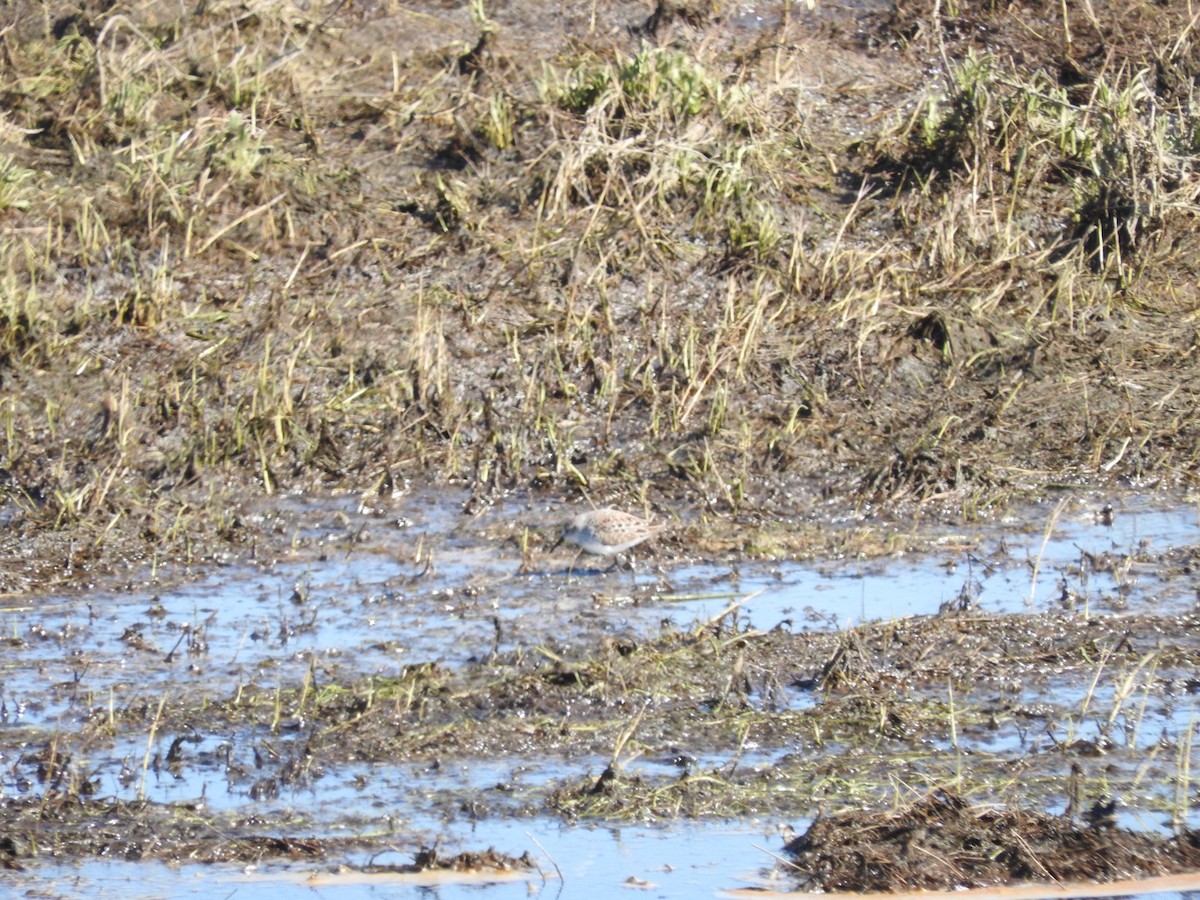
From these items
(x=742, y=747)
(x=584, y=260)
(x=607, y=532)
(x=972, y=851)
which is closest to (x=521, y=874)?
(x=742, y=747)

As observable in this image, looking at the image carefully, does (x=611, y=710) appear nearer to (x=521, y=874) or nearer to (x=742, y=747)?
(x=742, y=747)

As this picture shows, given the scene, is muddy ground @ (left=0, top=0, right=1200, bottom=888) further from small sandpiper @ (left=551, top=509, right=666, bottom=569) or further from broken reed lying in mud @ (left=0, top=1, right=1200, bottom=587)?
small sandpiper @ (left=551, top=509, right=666, bottom=569)

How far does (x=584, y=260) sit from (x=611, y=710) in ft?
10.8

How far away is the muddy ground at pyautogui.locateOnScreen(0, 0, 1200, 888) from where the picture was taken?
5953 mm

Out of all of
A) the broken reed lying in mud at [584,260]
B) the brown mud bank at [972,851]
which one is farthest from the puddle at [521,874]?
the broken reed lying in mud at [584,260]

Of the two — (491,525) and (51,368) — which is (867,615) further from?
(51,368)

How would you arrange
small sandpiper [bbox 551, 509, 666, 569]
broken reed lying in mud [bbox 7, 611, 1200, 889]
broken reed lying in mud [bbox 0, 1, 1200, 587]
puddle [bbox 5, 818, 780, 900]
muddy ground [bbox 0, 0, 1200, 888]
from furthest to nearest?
broken reed lying in mud [bbox 0, 1, 1200, 587] < small sandpiper [bbox 551, 509, 666, 569] < muddy ground [bbox 0, 0, 1200, 888] < broken reed lying in mud [bbox 7, 611, 1200, 889] < puddle [bbox 5, 818, 780, 900]

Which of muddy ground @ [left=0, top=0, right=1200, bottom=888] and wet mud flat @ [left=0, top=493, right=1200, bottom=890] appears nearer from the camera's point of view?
wet mud flat @ [left=0, top=493, right=1200, bottom=890]

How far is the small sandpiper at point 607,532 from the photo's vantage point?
6504 mm

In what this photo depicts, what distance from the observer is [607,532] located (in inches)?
256

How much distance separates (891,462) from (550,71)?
2.94 m

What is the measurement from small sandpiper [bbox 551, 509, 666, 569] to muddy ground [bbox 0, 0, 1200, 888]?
18 cm

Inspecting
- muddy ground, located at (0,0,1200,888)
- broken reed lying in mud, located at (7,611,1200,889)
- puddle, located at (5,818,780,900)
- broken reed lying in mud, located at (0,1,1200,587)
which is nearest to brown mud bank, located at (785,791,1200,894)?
broken reed lying in mud, located at (7,611,1200,889)

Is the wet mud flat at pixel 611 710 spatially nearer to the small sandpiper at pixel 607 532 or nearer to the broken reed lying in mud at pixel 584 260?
the small sandpiper at pixel 607 532
